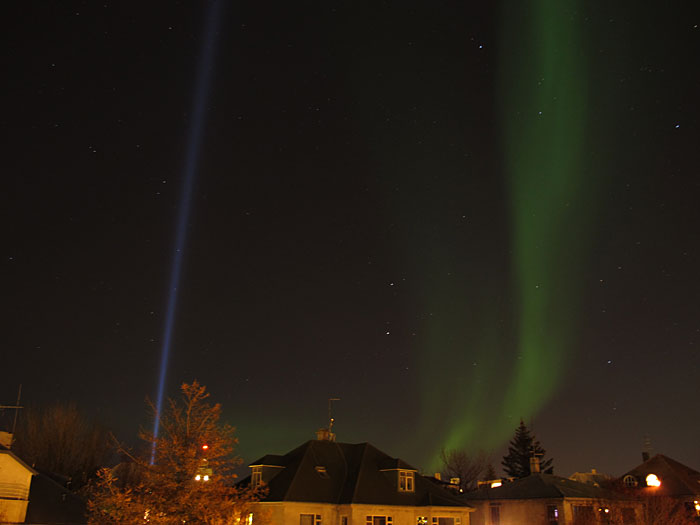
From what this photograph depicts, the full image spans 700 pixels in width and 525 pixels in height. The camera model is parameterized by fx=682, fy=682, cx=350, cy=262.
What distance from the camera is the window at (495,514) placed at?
58.7 meters

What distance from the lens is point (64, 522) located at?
4659cm

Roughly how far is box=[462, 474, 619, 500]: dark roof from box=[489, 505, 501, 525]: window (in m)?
0.83

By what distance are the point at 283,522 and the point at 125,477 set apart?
1064 inches

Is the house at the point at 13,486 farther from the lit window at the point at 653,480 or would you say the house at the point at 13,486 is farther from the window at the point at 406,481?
the lit window at the point at 653,480

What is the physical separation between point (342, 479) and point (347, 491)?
5.95ft

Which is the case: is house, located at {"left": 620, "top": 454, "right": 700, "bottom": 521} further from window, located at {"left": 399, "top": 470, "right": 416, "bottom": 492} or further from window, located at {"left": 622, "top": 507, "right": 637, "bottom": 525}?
window, located at {"left": 399, "top": 470, "right": 416, "bottom": 492}

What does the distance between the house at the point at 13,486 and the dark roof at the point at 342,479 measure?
15.4 m

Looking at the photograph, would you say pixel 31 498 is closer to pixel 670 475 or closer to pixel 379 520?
pixel 379 520

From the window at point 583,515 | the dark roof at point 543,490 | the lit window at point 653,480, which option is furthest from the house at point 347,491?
the lit window at point 653,480

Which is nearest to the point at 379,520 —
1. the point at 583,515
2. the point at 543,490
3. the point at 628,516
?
the point at 543,490

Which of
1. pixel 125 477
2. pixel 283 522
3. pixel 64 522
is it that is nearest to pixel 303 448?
pixel 283 522

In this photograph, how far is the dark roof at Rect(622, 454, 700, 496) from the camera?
62.2m

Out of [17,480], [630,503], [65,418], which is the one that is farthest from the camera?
[65,418]

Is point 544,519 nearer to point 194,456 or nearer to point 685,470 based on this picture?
point 685,470
